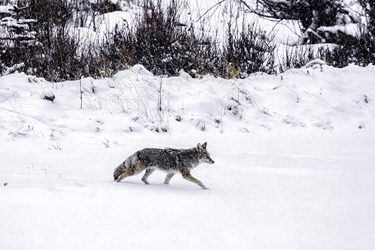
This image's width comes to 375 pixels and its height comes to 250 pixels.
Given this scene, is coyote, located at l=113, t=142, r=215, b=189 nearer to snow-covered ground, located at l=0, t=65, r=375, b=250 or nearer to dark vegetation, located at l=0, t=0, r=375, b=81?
snow-covered ground, located at l=0, t=65, r=375, b=250

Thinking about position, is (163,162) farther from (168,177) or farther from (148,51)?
(148,51)

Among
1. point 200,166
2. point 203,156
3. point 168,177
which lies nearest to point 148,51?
point 200,166

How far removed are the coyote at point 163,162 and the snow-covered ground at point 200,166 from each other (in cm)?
13

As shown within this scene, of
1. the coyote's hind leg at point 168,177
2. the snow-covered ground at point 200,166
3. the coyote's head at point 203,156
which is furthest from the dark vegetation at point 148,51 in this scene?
the coyote's hind leg at point 168,177

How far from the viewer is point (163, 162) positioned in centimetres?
452

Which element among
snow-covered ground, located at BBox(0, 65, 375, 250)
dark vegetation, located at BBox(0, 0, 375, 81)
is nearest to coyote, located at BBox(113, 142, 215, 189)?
snow-covered ground, located at BBox(0, 65, 375, 250)

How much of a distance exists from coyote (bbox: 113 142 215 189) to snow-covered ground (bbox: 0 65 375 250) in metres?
0.13

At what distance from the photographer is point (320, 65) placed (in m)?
8.59

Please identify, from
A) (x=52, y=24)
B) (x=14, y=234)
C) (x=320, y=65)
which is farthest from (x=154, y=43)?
(x=14, y=234)

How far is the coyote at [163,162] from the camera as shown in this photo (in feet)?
14.3

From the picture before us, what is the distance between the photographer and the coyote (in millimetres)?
4367

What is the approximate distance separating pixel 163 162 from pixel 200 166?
0.97 meters

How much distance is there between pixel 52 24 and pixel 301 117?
5528mm

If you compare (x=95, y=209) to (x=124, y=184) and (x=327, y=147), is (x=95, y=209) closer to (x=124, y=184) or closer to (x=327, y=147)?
(x=124, y=184)
